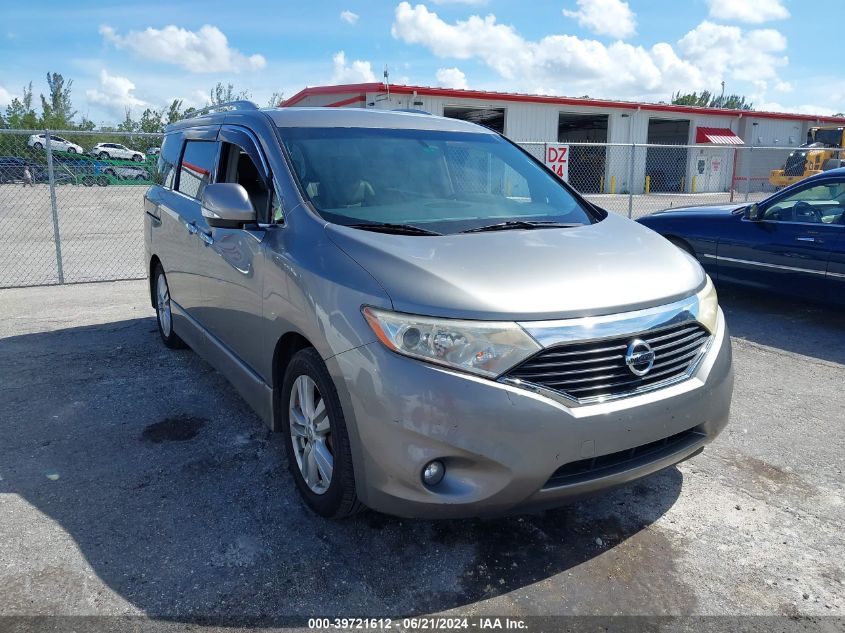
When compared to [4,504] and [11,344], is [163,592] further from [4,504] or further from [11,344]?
[11,344]

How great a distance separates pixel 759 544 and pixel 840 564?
31cm

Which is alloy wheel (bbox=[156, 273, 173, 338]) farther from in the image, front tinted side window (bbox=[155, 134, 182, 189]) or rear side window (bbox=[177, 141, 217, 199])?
rear side window (bbox=[177, 141, 217, 199])

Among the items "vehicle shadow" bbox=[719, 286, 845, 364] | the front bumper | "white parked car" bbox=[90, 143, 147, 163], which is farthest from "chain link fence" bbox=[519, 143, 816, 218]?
the front bumper

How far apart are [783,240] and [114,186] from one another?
16.3m

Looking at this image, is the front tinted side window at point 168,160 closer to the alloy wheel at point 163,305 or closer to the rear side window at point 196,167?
the rear side window at point 196,167

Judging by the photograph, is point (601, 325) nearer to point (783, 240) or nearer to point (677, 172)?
point (783, 240)

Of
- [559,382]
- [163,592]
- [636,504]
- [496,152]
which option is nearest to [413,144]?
[496,152]

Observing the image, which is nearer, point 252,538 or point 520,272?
point 520,272

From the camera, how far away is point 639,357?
262 cm

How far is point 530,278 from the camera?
270 centimetres

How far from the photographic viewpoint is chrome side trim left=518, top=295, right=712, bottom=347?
2486 millimetres

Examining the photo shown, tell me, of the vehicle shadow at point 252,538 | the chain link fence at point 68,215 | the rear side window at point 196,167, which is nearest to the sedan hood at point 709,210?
the vehicle shadow at point 252,538

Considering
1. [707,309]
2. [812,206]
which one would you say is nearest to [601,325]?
[707,309]

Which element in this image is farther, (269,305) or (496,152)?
(496,152)
